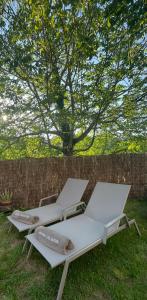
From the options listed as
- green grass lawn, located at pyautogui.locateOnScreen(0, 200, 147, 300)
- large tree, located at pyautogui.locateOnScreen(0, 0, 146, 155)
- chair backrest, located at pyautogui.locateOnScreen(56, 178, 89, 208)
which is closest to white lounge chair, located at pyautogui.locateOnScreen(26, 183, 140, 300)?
green grass lawn, located at pyautogui.locateOnScreen(0, 200, 147, 300)

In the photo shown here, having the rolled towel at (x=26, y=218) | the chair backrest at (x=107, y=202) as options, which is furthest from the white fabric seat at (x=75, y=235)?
the rolled towel at (x=26, y=218)

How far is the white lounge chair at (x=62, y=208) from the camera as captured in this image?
341 cm

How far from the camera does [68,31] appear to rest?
4.68 m

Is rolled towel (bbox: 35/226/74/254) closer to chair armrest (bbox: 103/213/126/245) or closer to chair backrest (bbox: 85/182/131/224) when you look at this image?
chair armrest (bbox: 103/213/126/245)

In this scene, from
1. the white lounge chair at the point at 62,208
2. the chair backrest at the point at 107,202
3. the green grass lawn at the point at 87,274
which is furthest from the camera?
the white lounge chair at the point at 62,208

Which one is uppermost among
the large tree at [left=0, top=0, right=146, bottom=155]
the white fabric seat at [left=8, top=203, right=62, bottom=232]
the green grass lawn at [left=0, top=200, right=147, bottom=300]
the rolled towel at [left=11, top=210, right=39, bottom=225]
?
the large tree at [left=0, top=0, right=146, bottom=155]

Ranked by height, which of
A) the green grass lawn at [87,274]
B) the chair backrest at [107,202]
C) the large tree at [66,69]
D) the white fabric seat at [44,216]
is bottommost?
the green grass lawn at [87,274]

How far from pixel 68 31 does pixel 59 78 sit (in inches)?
50.8

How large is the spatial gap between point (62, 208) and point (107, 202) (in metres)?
1.18

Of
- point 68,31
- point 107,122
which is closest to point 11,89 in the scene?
point 68,31

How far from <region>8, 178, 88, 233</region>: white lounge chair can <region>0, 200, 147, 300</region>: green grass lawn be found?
43 centimetres

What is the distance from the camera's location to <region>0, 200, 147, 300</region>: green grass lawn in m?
2.12

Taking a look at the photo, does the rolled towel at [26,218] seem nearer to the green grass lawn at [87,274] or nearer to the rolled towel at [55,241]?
the green grass lawn at [87,274]

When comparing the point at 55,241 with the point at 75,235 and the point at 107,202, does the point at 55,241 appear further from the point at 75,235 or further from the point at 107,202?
the point at 107,202
